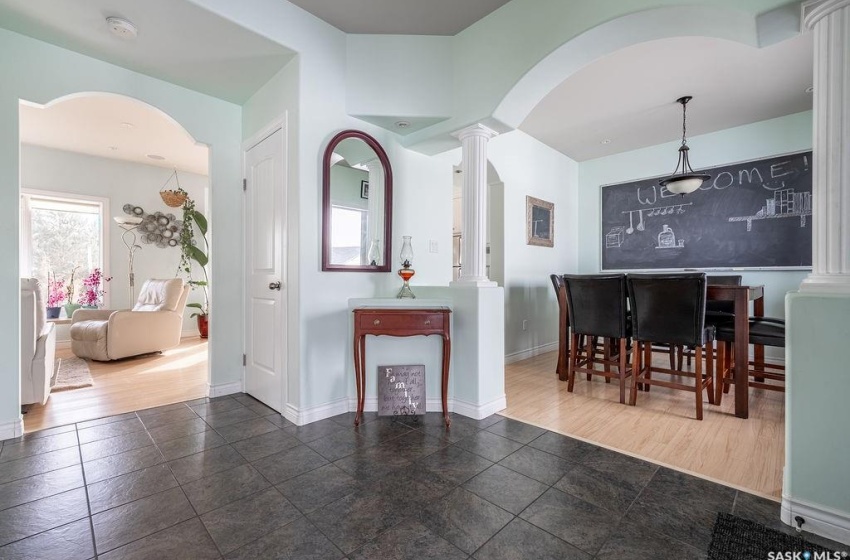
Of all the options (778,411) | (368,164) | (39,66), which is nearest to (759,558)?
(778,411)

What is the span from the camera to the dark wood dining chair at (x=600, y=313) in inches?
116

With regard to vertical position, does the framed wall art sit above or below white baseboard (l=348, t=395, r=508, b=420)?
above

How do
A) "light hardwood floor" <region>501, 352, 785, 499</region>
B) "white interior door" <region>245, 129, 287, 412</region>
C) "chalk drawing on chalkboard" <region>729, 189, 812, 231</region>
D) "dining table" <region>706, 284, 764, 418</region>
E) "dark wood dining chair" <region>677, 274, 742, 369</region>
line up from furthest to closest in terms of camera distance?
"chalk drawing on chalkboard" <region>729, 189, 812, 231</region> → "dark wood dining chair" <region>677, 274, 742, 369</region> → "white interior door" <region>245, 129, 287, 412</region> → "dining table" <region>706, 284, 764, 418</region> → "light hardwood floor" <region>501, 352, 785, 499</region>

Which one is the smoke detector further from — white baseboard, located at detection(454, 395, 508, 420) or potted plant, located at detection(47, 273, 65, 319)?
potted plant, located at detection(47, 273, 65, 319)

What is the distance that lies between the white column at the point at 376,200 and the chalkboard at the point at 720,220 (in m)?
3.65

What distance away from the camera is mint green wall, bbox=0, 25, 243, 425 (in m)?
2.19

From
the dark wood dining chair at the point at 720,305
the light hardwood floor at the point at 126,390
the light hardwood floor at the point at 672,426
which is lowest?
the light hardwood floor at the point at 672,426

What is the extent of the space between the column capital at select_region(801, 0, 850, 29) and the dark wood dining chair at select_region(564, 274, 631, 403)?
1740 mm

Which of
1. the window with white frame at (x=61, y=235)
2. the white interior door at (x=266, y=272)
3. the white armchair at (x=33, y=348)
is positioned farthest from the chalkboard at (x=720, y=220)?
the window with white frame at (x=61, y=235)

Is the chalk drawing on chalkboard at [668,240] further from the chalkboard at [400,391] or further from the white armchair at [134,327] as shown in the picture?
the white armchair at [134,327]

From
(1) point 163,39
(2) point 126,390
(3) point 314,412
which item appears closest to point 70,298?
(2) point 126,390

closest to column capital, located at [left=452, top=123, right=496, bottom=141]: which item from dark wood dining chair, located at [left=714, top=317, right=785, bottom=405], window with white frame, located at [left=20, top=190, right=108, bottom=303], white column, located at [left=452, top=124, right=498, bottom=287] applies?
white column, located at [left=452, top=124, right=498, bottom=287]

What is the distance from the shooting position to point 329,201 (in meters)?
2.58

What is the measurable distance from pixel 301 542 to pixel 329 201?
6.33 ft
